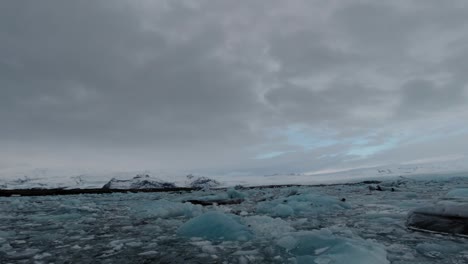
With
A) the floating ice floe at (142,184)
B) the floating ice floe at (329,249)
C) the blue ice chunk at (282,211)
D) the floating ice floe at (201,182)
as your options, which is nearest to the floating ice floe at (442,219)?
the floating ice floe at (329,249)

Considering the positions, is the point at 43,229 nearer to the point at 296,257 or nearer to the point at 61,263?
the point at 61,263

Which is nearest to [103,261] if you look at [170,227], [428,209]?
[170,227]

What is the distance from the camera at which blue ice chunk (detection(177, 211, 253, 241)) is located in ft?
21.6

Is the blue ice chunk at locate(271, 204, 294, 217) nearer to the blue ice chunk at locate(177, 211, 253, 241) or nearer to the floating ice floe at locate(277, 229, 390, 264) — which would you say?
the blue ice chunk at locate(177, 211, 253, 241)

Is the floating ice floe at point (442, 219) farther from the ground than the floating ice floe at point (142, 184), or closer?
closer

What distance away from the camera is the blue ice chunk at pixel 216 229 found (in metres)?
6.57

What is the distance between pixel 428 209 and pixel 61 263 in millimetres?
7762

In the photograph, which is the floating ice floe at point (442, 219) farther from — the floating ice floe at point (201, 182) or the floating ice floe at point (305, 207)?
the floating ice floe at point (201, 182)

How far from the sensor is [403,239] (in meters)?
6.17

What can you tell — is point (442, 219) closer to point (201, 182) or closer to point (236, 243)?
point (236, 243)

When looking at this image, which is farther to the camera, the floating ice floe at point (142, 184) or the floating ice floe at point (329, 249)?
the floating ice floe at point (142, 184)

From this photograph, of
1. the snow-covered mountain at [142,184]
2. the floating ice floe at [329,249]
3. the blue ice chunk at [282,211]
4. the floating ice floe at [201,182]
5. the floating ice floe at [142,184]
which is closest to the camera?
the floating ice floe at [329,249]

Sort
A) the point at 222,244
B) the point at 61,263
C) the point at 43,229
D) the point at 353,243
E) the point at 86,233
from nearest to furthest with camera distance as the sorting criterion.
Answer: the point at 61,263 < the point at 353,243 < the point at 222,244 < the point at 86,233 < the point at 43,229

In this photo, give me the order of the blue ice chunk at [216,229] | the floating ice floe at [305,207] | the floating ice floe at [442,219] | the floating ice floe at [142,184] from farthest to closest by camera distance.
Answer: the floating ice floe at [142,184]
the floating ice floe at [305,207]
the floating ice floe at [442,219]
the blue ice chunk at [216,229]
